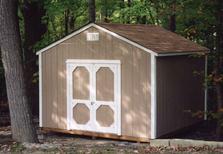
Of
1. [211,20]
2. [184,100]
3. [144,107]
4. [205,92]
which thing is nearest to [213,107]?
[205,92]

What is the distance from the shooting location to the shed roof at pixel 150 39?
13836 millimetres

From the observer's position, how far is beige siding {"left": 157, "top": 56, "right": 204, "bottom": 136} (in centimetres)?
1402

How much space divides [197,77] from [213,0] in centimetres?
334

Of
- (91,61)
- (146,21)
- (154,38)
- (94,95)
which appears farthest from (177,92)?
(146,21)

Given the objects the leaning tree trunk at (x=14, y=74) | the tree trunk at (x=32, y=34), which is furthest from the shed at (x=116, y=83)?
the tree trunk at (x=32, y=34)

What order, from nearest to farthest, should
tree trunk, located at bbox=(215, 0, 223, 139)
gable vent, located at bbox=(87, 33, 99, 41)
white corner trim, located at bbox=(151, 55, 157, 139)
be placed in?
white corner trim, located at bbox=(151, 55, 157, 139) < gable vent, located at bbox=(87, 33, 99, 41) < tree trunk, located at bbox=(215, 0, 223, 139)

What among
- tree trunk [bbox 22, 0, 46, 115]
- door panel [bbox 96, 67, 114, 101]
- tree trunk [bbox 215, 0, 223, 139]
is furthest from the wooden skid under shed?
tree trunk [bbox 22, 0, 46, 115]

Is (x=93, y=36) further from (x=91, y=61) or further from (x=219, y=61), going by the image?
(x=219, y=61)

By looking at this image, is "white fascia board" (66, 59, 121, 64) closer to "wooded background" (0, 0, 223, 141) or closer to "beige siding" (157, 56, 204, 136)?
"beige siding" (157, 56, 204, 136)

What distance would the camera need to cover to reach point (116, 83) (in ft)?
46.2

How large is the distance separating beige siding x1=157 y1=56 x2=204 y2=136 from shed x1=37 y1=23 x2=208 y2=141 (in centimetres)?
3

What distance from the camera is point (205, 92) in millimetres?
17594

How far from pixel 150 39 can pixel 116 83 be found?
186cm

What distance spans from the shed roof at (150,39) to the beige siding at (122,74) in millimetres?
162
